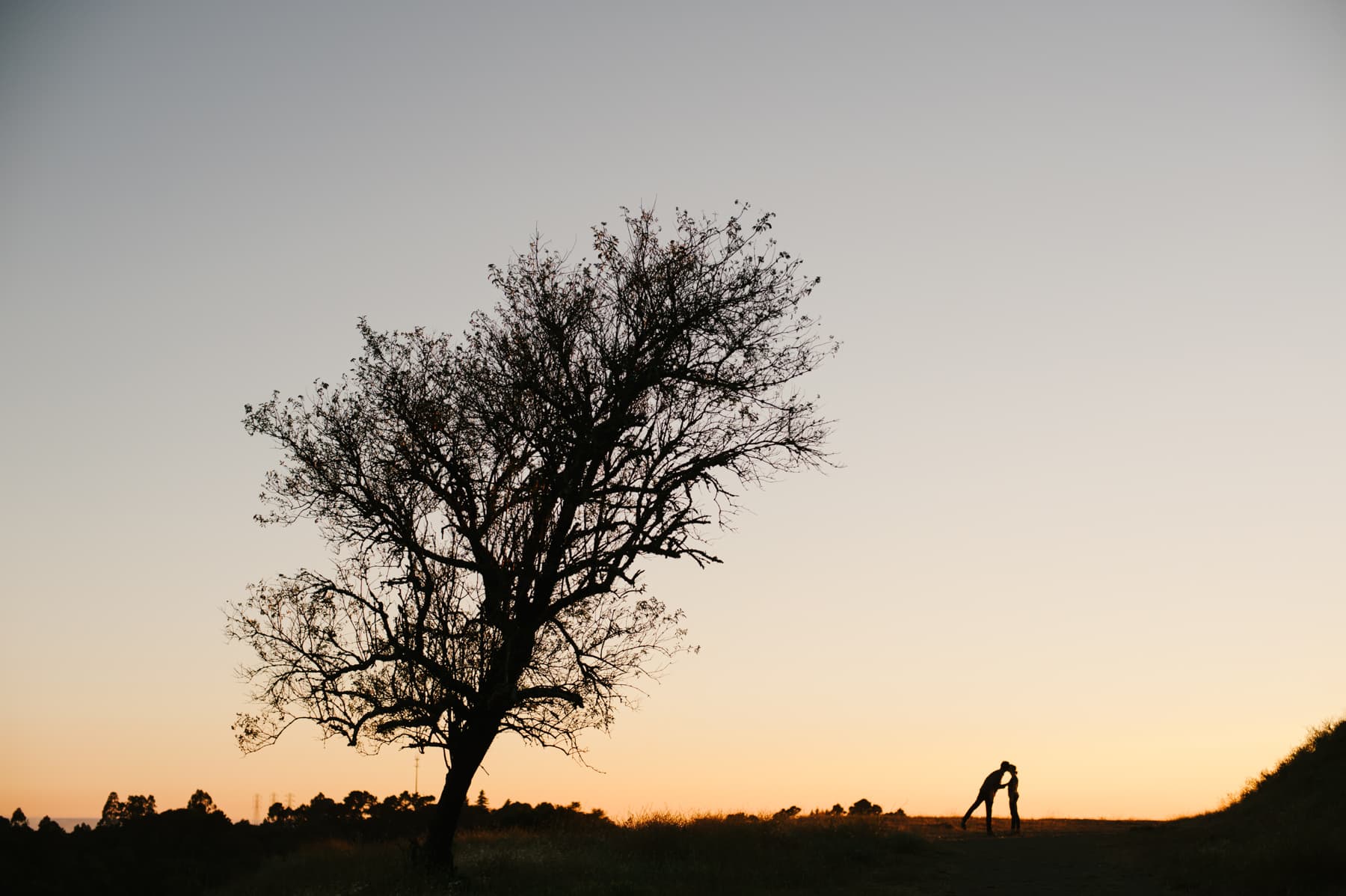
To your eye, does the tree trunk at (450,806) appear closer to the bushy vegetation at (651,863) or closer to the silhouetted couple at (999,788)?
the bushy vegetation at (651,863)

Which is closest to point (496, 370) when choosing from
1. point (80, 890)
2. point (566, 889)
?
point (566, 889)

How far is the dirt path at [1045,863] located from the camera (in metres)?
20.1

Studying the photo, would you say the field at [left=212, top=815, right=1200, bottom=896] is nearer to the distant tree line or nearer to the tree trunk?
the tree trunk

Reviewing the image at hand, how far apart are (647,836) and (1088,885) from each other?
10.9 metres

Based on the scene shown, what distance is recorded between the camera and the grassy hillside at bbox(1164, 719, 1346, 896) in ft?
59.9

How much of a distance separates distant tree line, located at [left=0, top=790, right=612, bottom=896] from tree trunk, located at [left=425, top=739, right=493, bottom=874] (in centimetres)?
1236

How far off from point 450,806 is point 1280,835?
18.3 meters

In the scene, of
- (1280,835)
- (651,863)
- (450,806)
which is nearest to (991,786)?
(1280,835)

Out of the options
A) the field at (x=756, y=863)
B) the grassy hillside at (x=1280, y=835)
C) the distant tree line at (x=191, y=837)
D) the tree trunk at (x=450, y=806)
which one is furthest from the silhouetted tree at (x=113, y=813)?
the grassy hillside at (x=1280, y=835)

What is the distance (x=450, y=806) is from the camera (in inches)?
822

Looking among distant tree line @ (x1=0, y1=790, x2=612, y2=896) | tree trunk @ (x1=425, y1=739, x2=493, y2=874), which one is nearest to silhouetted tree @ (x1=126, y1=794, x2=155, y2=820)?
distant tree line @ (x1=0, y1=790, x2=612, y2=896)

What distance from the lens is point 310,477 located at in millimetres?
21719

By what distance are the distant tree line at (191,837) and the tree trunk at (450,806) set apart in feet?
40.5

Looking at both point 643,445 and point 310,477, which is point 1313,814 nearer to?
point 643,445
